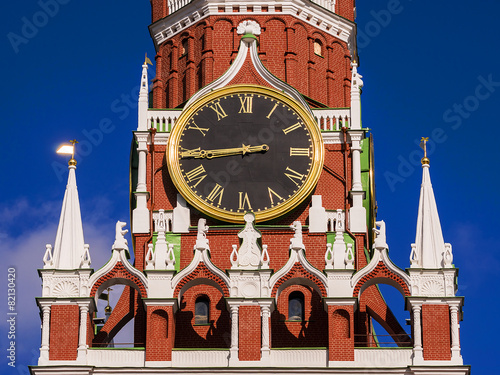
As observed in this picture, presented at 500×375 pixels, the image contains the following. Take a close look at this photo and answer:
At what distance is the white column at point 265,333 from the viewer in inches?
1777

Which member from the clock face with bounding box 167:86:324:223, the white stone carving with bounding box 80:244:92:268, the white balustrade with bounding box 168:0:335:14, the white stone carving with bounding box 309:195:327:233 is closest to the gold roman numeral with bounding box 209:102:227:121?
the clock face with bounding box 167:86:324:223

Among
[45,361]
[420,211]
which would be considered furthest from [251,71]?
[45,361]

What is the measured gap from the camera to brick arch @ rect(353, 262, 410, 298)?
4603 cm

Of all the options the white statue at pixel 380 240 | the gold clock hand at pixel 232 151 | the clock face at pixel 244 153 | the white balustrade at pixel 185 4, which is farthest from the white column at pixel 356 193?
the white balustrade at pixel 185 4

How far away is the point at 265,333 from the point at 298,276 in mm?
1596

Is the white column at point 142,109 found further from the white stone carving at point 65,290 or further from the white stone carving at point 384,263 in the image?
the white stone carving at point 384,263

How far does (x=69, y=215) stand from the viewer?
47.2m

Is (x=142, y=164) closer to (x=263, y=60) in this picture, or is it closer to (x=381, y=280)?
(x=263, y=60)

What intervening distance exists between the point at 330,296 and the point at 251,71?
273 inches

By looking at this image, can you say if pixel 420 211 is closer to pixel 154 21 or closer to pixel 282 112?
pixel 282 112

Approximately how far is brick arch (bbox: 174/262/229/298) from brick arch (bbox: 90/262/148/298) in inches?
28.7

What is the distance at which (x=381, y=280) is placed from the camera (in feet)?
152

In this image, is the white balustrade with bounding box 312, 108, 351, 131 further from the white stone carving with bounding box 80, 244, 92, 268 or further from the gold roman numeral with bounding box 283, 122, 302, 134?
the white stone carving with bounding box 80, 244, 92, 268

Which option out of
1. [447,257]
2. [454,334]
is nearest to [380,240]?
[447,257]
